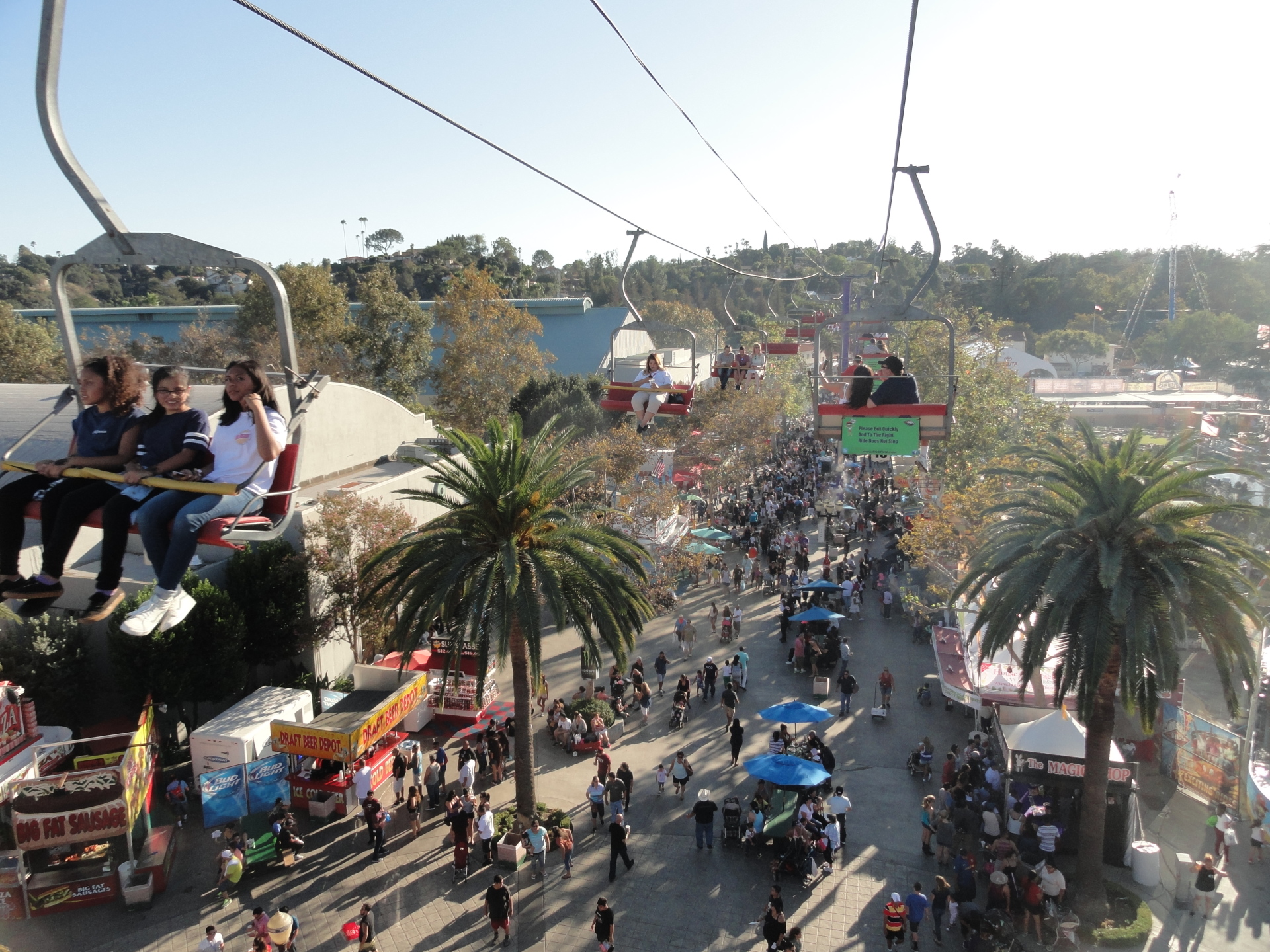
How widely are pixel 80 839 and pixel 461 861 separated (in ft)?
20.2

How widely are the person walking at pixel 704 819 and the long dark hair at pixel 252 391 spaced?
11581 millimetres

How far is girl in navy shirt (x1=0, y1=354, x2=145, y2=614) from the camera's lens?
5.53 m

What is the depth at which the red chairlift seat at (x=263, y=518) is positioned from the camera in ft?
18.0

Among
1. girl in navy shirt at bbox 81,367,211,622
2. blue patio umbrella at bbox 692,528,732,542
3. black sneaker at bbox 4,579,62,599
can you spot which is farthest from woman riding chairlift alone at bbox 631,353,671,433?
blue patio umbrella at bbox 692,528,732,542

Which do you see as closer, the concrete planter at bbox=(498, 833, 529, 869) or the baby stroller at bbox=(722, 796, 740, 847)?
the concrete planter at bbox=(498, 833, 529, 869)

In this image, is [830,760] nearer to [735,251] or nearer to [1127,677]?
[1127,677]

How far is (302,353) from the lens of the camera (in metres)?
38.8

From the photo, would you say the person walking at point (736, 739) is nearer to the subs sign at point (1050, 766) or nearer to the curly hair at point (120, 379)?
the subs sign at point (1050, 766)

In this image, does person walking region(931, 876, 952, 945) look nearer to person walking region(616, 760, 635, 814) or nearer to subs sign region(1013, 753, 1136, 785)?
subs sign region(1013, 753, 1136, 785)

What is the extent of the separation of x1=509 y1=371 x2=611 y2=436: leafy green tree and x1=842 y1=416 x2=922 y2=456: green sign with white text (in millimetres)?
29933

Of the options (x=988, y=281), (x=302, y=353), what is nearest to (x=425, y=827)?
(x=302, y=353)

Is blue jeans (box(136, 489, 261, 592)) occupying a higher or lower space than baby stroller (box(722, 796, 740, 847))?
higher

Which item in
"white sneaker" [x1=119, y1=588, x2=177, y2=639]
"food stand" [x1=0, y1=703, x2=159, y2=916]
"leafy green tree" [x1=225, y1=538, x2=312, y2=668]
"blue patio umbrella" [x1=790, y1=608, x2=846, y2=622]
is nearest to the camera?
"white sneaker" [x1=119, y1=588, x2=177, y2=639]

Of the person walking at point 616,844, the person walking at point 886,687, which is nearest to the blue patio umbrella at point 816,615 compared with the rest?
the person walking at point 886,687
